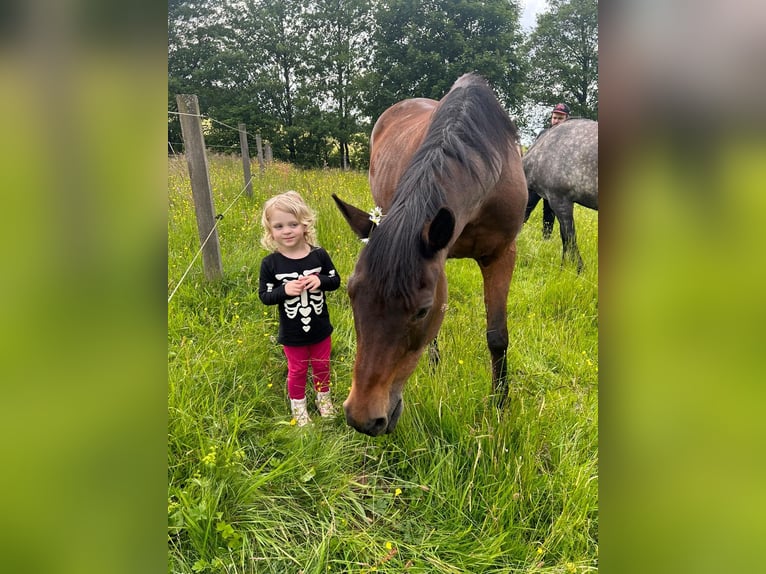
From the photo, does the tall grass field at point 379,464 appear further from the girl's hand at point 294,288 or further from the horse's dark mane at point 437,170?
the horse's dark mane at point 437,170

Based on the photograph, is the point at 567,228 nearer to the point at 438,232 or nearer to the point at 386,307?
the point at 438,232

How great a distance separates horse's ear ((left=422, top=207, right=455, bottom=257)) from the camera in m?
1.69

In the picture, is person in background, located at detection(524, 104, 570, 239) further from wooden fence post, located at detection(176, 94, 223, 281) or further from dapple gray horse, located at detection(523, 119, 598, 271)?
wooden fence post, located at detection(176, 94, 223, 281)

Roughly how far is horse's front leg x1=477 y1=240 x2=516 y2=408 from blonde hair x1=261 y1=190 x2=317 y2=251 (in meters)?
1.22

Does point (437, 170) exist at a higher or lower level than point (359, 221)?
higher

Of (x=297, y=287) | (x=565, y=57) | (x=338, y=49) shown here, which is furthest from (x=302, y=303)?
(x=338, y=49)

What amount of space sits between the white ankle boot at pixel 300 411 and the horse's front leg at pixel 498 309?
119 cm

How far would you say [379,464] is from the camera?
83.4 inches

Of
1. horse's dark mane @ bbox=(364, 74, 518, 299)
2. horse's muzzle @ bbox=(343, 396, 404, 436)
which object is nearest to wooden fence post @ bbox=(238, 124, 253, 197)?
horse's dark mane @ bbox=(364, 74, 518, 299)

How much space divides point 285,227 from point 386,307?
47.8 inches
